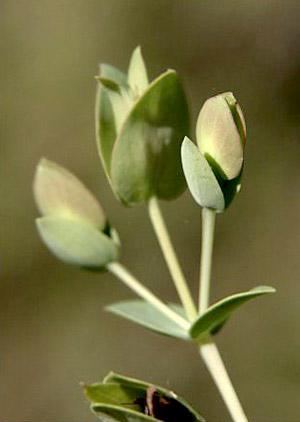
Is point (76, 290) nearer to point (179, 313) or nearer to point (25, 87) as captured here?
point (25, 87)

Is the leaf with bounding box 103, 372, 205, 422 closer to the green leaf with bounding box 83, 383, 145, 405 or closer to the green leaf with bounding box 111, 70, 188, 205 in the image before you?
the green leaf with bounding box 83, 383, 145, 405

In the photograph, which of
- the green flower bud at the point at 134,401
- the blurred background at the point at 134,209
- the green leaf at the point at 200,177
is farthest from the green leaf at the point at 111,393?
the blurred background at the point at 134,209

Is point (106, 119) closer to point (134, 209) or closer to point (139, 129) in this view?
point (139, 129)

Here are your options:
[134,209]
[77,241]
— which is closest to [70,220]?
[77,241]

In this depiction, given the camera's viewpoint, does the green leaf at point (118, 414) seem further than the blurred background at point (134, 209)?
No

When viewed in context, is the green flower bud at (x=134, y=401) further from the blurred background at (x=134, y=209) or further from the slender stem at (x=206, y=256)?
the blurred background at (x=134, y=209)

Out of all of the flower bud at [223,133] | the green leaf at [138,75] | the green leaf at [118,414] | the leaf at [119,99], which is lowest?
the green leaf at [118,414]
